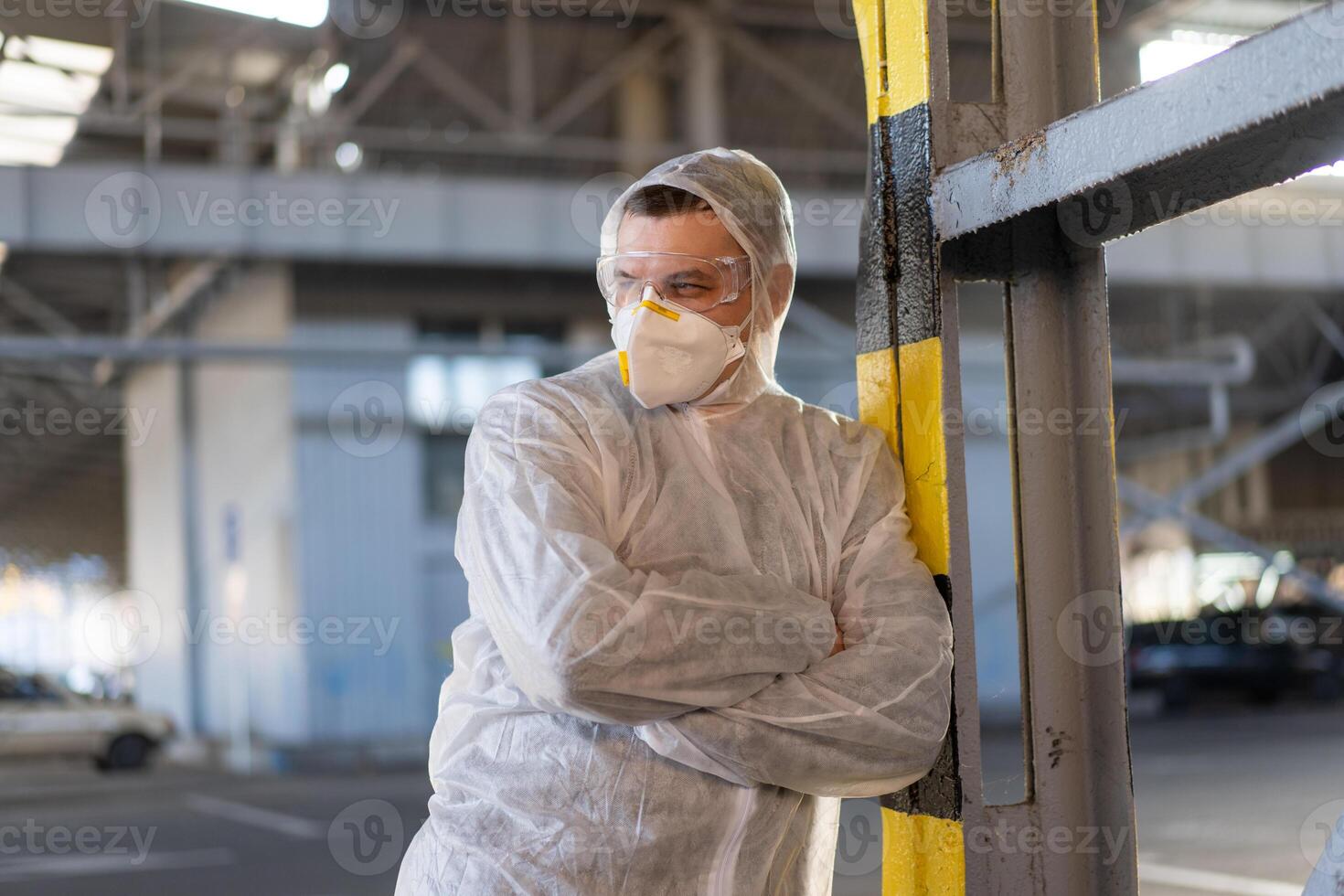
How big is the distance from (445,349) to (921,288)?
1105 cm

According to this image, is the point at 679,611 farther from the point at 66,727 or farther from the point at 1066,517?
the point at 66,727

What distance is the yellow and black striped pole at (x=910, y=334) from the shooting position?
6.66 feet

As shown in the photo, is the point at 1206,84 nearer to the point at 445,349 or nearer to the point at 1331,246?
the point at 445,349

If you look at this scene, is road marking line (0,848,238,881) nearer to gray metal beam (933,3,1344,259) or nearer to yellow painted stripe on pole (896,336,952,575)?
yellow painted stripe on pole (896,336,952,575)

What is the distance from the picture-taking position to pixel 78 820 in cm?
1006
